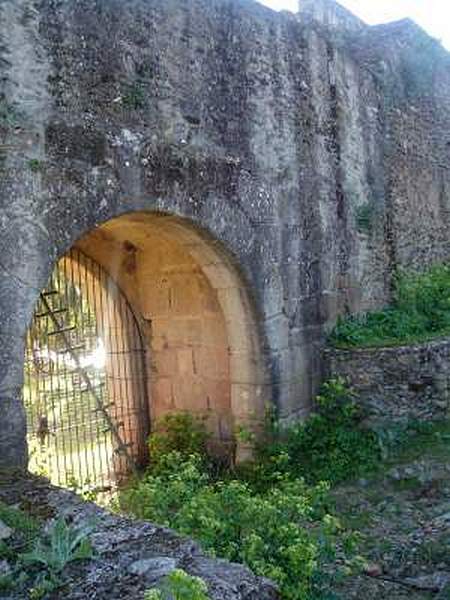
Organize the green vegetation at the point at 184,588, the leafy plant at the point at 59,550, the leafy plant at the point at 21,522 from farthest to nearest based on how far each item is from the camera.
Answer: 1. the leafy plant at the point at 21,522
2. the leafy plant at the point at 59,550
3. the green vegetation at the point at 184,588

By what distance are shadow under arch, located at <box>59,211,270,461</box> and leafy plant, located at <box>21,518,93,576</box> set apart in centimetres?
327

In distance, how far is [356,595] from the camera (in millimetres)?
3865

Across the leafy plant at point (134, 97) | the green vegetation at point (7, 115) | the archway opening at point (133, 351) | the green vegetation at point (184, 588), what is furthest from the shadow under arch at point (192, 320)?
the green vegetation at point (184, 588)

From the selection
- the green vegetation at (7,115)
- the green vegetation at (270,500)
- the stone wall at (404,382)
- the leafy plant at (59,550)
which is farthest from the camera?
the stone wall at (404,382)

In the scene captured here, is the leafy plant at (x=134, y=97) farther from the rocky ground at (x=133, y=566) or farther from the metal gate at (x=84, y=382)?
the rocky ground at (x=133, y=566)

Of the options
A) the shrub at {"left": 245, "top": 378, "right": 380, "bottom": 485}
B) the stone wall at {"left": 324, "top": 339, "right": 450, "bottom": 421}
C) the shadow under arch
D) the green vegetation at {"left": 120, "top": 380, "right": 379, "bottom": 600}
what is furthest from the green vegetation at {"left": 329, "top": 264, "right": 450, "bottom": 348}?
the shadow under arch

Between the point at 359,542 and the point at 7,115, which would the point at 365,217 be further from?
the point at 7,115

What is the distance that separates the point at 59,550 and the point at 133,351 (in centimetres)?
446

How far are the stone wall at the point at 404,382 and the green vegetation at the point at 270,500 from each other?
1.06ft

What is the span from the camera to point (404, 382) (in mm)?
6664

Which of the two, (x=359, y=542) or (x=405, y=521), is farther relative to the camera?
(x=405, y=521)

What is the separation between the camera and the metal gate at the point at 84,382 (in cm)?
587

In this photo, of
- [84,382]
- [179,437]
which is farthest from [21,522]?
[84,382]

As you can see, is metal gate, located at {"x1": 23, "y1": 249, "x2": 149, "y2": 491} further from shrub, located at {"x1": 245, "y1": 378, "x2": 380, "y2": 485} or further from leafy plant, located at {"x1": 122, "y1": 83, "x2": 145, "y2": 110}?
leafy plant, located at {"x1": 122, "y1": 83, "x2": 145, "y2": 110}
